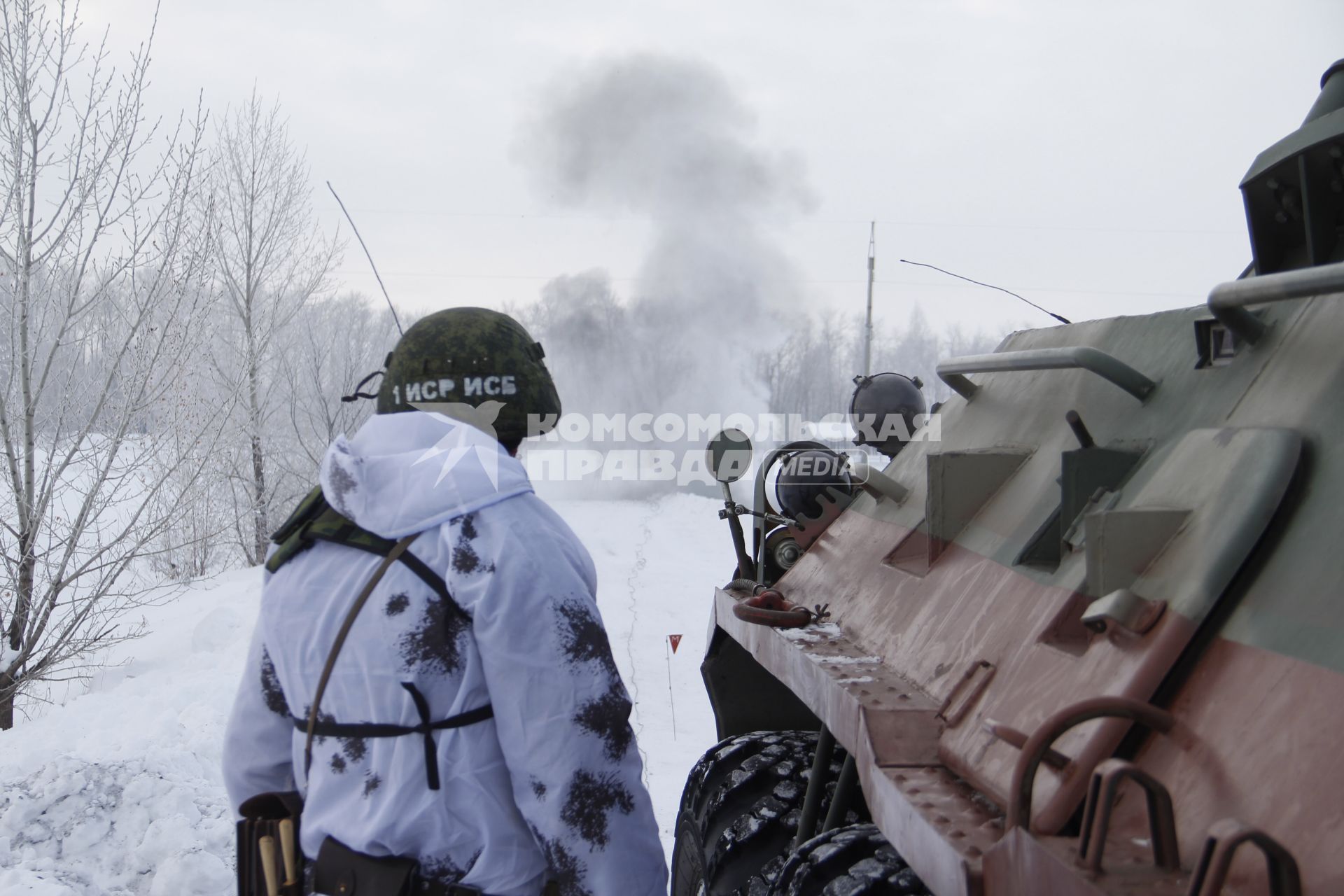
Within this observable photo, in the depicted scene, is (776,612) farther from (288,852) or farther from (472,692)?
(288,852)

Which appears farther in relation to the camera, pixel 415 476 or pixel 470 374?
pixel 470 374

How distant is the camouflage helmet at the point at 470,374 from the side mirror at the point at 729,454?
81.1 inches

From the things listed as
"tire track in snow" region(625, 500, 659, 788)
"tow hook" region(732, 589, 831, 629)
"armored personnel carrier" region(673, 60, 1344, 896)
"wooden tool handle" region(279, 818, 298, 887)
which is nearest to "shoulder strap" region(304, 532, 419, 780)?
"wooden tool handle" region(279, 818, 298, 887)

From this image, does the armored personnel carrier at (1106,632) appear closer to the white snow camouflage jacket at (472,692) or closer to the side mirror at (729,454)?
the white snow camouflage jacket at (472,692)

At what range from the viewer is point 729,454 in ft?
15.0

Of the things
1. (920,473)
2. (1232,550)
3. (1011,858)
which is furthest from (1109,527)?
(920,473)

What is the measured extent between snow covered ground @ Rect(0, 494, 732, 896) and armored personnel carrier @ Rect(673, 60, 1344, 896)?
9.64 feet

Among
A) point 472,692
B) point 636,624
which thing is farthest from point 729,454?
point 636,624

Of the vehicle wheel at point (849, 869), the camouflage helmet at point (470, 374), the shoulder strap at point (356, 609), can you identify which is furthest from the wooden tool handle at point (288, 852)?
the vehicle wheel at point (849, 869)

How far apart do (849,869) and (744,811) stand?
41.2 inches

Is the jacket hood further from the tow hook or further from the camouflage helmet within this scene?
the tow hook

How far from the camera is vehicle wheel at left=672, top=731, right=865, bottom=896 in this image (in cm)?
309

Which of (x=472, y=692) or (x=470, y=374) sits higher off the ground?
(x=470, y=374)

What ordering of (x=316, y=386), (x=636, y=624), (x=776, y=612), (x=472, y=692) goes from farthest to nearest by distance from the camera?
(x=316, y=386)
(x=636, y=624)
(x=776, y=612)
(x=472, y=692)
